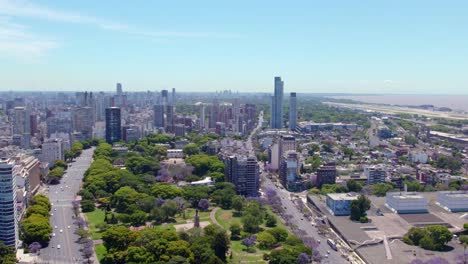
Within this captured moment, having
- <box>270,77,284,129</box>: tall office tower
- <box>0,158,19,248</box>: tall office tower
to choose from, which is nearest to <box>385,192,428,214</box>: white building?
<box>0,158,19,248</box>: tall office tower

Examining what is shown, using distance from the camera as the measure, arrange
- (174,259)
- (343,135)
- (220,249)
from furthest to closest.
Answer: (343,135)
(220,249)
(174,259)

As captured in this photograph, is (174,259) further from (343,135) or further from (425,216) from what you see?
(343,135)

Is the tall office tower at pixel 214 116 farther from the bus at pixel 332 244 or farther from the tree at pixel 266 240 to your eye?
the tree at pixel 266 240

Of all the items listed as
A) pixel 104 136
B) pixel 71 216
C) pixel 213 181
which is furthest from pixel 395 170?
pixel 104 136

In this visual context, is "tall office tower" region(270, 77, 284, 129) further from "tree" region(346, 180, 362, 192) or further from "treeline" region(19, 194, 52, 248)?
"treeline" region(19, 194, 52, 248)

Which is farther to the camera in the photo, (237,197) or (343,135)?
(343,135)

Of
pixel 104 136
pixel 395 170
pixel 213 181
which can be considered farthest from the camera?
pixel 104 136

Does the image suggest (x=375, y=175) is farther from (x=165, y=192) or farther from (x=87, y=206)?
(x=87, y=206)

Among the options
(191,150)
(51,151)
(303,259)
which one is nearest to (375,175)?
(303,259)
